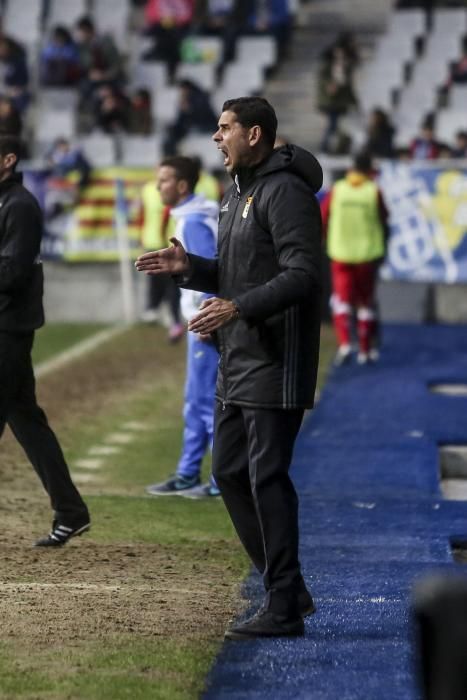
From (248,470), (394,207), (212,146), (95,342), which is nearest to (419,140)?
(394,207)

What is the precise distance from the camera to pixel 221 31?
27734 millimetres

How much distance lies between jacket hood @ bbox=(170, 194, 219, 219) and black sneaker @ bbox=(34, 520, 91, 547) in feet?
7.61

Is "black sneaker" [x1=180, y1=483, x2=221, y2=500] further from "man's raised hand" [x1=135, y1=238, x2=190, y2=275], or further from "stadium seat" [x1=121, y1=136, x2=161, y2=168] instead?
"stadium seat" [x1=121, y1=136, x2=161, y2=168]

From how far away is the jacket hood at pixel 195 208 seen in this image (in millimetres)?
9938

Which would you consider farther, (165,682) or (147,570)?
(147,570)

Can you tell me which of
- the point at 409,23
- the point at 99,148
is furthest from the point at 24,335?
the point at 409,23

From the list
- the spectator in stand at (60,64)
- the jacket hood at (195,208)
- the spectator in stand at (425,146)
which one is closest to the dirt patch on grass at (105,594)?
the jacket hood at (195,208)

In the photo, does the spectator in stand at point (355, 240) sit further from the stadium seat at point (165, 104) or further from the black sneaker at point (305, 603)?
the black sneaker at point (305, 603)

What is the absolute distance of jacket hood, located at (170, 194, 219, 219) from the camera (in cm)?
994

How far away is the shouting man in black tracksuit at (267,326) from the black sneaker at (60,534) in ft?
6.65

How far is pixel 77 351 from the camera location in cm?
1839

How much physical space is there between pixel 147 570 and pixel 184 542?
819mm

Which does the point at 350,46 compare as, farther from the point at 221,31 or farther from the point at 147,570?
the point at 147,570

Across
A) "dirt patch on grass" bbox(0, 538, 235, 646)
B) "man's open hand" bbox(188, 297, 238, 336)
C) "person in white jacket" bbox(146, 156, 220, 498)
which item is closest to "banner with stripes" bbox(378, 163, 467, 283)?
"person in white jacket" bbox(146, 156, 220, 498)
